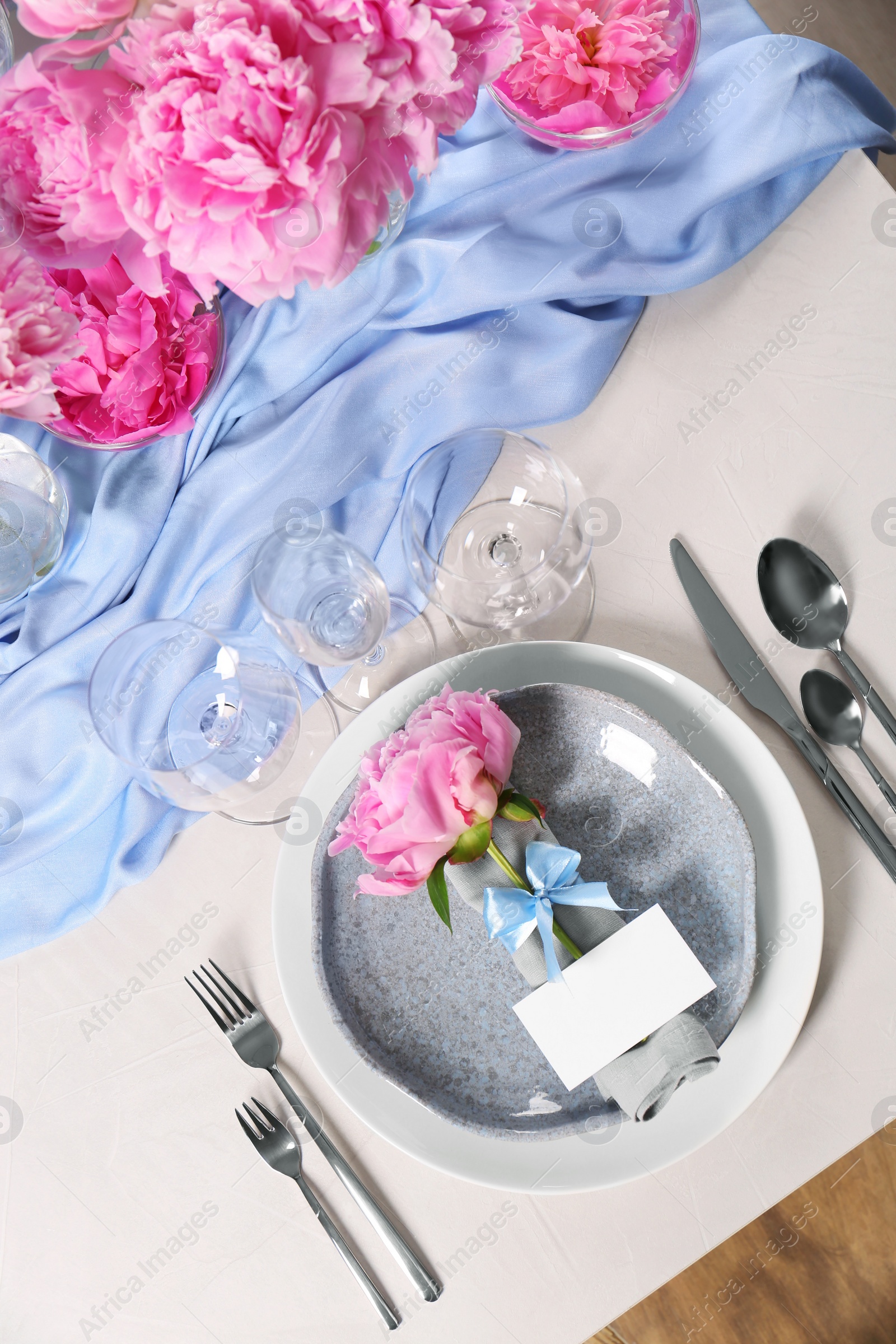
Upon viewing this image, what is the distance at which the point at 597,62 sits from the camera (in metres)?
0.53

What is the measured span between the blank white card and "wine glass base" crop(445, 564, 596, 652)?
0.19 meters

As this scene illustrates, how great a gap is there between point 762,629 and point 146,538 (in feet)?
1.39

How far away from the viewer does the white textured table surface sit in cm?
54

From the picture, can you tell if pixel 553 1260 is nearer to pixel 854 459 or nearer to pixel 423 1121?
pixel 423 1121

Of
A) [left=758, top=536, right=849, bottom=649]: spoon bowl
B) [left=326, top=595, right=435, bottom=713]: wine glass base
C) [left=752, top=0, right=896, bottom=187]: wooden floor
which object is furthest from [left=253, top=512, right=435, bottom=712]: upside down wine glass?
[left=752, top=0, right=896, bottom=187]: wooden floor

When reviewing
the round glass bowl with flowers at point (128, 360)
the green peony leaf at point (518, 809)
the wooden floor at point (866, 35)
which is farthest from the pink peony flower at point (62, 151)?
the wooden floor at point (866, 35)

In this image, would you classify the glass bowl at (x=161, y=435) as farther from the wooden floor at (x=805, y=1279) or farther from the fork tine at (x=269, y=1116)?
the wooden floor at (x=805, y=1279)

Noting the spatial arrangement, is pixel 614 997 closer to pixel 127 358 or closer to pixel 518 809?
pixel 518 809

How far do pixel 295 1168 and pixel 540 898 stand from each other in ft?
0.83

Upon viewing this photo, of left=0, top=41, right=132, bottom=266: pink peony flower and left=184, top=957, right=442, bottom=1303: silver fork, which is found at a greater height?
left=0, top=41, right=132, bottom=266: pink peony flower

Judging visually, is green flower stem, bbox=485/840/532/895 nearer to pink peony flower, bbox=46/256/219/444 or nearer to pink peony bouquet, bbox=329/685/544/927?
pink peony bouquet, bbox=329/685/544/927

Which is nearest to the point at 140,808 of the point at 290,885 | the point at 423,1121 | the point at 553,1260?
the point at 290,885

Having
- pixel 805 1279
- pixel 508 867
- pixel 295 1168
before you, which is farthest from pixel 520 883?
pixel 805 1279

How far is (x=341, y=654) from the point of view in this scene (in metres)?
0.54
